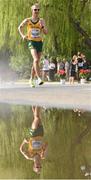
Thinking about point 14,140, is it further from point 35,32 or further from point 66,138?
point 35,32

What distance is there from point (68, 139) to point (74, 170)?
161cm

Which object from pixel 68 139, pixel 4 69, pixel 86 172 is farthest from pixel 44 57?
pixel 86 172

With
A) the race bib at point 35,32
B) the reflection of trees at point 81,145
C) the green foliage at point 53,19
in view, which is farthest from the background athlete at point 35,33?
the green foliage at point 53,19

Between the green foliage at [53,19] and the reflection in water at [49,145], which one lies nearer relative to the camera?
the reflection in water at [49,145]

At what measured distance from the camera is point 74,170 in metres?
5.07

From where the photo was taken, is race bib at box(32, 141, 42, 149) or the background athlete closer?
race bib at box(32, 141, 42, 149)

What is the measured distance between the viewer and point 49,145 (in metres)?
6.22

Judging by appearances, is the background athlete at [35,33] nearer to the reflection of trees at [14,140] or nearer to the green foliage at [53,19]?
the reflection of trees at [14,140]

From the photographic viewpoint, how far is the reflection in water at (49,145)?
5.05m

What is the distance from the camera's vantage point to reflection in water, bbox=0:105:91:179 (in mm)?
5051

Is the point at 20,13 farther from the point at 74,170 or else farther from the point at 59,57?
the point at 74,170

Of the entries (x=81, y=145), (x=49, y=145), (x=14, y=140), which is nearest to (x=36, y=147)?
(x=49, y=145)

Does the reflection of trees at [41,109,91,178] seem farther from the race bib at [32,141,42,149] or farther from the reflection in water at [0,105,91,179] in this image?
the race bib at [32,141,42,149]

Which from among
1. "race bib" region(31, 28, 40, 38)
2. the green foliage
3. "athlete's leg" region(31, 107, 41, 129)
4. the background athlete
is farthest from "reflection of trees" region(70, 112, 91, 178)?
the green foliage
